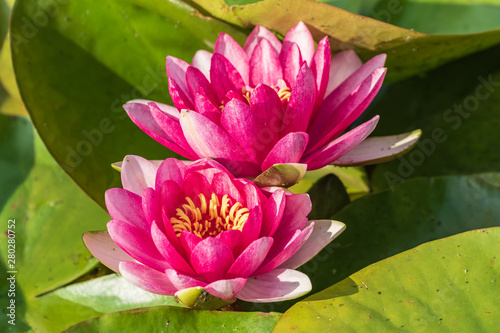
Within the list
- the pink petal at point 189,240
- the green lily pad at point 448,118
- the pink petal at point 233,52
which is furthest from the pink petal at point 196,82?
the green lily pad at point 448,118

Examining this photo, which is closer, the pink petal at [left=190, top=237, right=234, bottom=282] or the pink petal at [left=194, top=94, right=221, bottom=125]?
the pink petal at [left=190, top=237, right=234, bottom=282]

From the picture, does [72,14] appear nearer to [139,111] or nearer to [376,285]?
[139,111]

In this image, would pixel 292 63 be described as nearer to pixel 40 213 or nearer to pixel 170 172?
pixel 170 172

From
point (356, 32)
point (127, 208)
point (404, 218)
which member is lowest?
point (404, 218)

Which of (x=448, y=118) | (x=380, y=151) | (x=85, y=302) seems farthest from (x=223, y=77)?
(x=448, y=118)

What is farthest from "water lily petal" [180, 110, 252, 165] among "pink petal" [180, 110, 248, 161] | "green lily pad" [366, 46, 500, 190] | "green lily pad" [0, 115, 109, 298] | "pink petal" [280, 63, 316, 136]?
"green lily pad" [366, 46, 500, 190]

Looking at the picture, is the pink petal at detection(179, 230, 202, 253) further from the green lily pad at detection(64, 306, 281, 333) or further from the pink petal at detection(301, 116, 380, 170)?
the pink petal at detection(301, 116, 380, 170)

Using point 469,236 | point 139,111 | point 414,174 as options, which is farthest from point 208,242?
point 414,174
